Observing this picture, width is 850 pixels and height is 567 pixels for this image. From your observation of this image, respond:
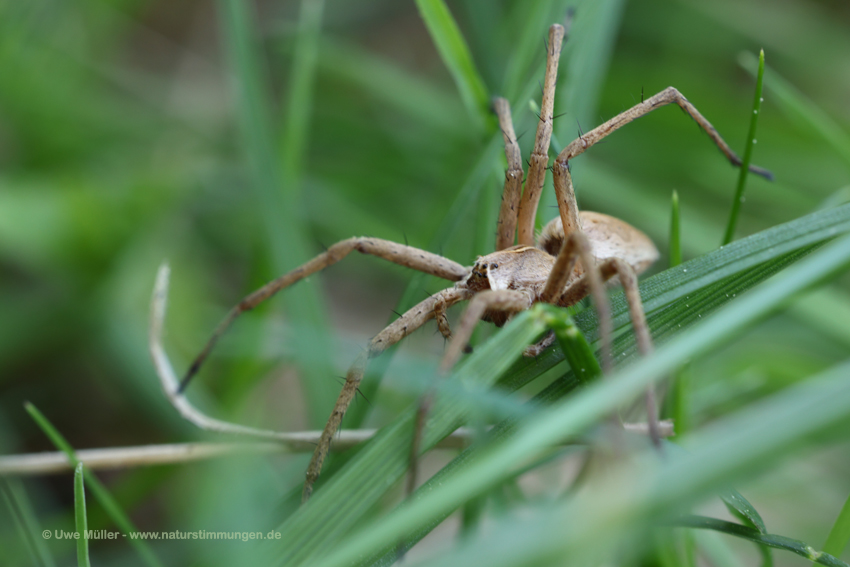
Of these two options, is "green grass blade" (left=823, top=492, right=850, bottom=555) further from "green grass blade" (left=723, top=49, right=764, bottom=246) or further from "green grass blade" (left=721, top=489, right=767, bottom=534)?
"green grass blade" (left=723, top=49, right=764, bottom=246)

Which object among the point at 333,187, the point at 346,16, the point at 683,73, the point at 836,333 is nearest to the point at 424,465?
the point at 333,187

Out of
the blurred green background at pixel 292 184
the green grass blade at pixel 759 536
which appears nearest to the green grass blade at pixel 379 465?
the blurred green background at pixel 292 184

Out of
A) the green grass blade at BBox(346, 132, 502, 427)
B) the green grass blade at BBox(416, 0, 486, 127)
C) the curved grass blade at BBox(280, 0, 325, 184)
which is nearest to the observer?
the green grass blade at BBox(346, 132, 502, 427)

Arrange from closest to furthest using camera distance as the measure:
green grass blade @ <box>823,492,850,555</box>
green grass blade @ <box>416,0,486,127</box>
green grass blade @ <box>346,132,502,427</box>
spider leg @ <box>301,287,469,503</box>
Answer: green grass blade @ <box>823,492,850,555</box> < spider leg @ <box>301,287,469,503</box> < green grass blade @ <box>346,132,502,427</box> < green grass blade @ <box>416,0,486,127</box>

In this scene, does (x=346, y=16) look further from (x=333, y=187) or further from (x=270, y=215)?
(x=270, y=215)

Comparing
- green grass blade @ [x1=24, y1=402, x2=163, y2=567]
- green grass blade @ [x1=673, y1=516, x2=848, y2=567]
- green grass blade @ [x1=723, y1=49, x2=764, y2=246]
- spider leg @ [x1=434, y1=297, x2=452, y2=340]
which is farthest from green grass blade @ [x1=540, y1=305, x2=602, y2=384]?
green grass blade @ [x1=24, y1=402, x2=163, y2=567]
